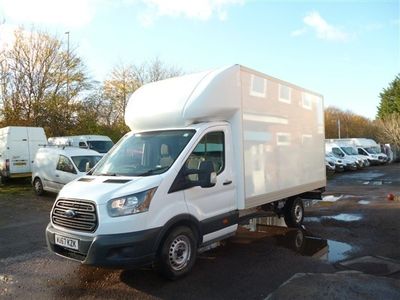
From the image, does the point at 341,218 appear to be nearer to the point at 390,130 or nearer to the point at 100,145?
the point at 100,145

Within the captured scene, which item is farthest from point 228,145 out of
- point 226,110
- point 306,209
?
point 306,209

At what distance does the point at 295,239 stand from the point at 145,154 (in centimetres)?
378

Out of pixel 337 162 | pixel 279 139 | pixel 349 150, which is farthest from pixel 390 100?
pixel 279 139

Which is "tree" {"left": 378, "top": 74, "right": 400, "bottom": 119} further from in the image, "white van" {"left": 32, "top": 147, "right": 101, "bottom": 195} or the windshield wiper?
the windshield wiper

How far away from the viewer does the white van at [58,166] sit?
547 inches

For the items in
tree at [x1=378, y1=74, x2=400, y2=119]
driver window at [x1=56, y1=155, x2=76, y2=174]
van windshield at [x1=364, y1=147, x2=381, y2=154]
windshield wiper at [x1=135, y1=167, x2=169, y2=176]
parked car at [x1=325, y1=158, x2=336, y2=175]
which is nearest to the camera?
windshield wiper at [x1=135, y1=167, x2=169, y2=176]

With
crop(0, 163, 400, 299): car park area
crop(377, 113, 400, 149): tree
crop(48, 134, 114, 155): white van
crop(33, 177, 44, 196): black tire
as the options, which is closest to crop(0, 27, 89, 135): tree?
crop(48, 134, 114, 155): white van

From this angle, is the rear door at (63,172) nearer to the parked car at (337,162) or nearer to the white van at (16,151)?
the white van at (16,151)

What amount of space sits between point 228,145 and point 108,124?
26747 mm

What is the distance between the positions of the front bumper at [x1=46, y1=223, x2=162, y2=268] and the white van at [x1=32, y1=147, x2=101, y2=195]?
28.9 feet

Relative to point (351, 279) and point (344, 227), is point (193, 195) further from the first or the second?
point (344, 227)

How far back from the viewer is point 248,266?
628 cm

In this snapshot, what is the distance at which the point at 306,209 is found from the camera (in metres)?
11.7

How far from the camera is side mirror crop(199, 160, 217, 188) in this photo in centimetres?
562
